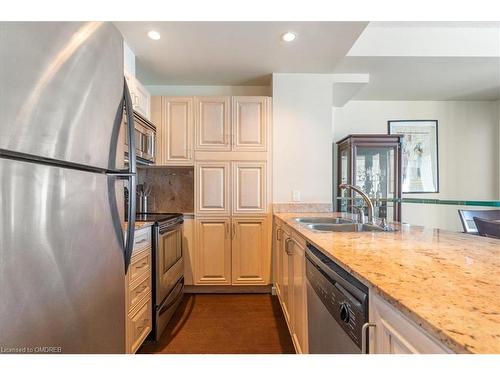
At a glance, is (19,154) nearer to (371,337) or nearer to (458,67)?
(371,337)

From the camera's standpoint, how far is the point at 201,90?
3.22m

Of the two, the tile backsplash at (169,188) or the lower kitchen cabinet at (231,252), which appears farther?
the tile backsplash at (169,188)

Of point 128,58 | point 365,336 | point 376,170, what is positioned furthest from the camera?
point 376,170

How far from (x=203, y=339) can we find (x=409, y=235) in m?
1.62

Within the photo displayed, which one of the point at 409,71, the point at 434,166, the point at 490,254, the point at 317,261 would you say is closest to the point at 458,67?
the point at 409,71

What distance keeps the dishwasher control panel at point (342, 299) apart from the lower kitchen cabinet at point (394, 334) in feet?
0.15

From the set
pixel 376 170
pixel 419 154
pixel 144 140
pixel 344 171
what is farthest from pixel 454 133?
pixel 144 140

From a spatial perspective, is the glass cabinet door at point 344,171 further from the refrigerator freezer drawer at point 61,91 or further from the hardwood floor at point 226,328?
the refrigerator freezer drawer at point 61,91

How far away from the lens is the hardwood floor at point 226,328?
6.14ft

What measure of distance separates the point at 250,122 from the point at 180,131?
77cm

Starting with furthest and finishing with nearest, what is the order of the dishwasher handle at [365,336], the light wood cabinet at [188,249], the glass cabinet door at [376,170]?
1. the glass cabinet door at [376,170]
2. the light wood cabinet at [188,249]
3. the dishwasher handle at [365,336]

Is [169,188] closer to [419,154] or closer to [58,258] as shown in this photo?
[58,258]

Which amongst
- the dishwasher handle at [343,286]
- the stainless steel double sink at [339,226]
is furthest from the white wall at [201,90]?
the dishwasher handle at [343,286]

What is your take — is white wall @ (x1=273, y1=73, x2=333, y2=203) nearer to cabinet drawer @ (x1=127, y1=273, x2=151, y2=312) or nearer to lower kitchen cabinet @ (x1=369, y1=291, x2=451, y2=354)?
cabinet drawer @ (x1=127, y1=273, x2=151, y2=312)
